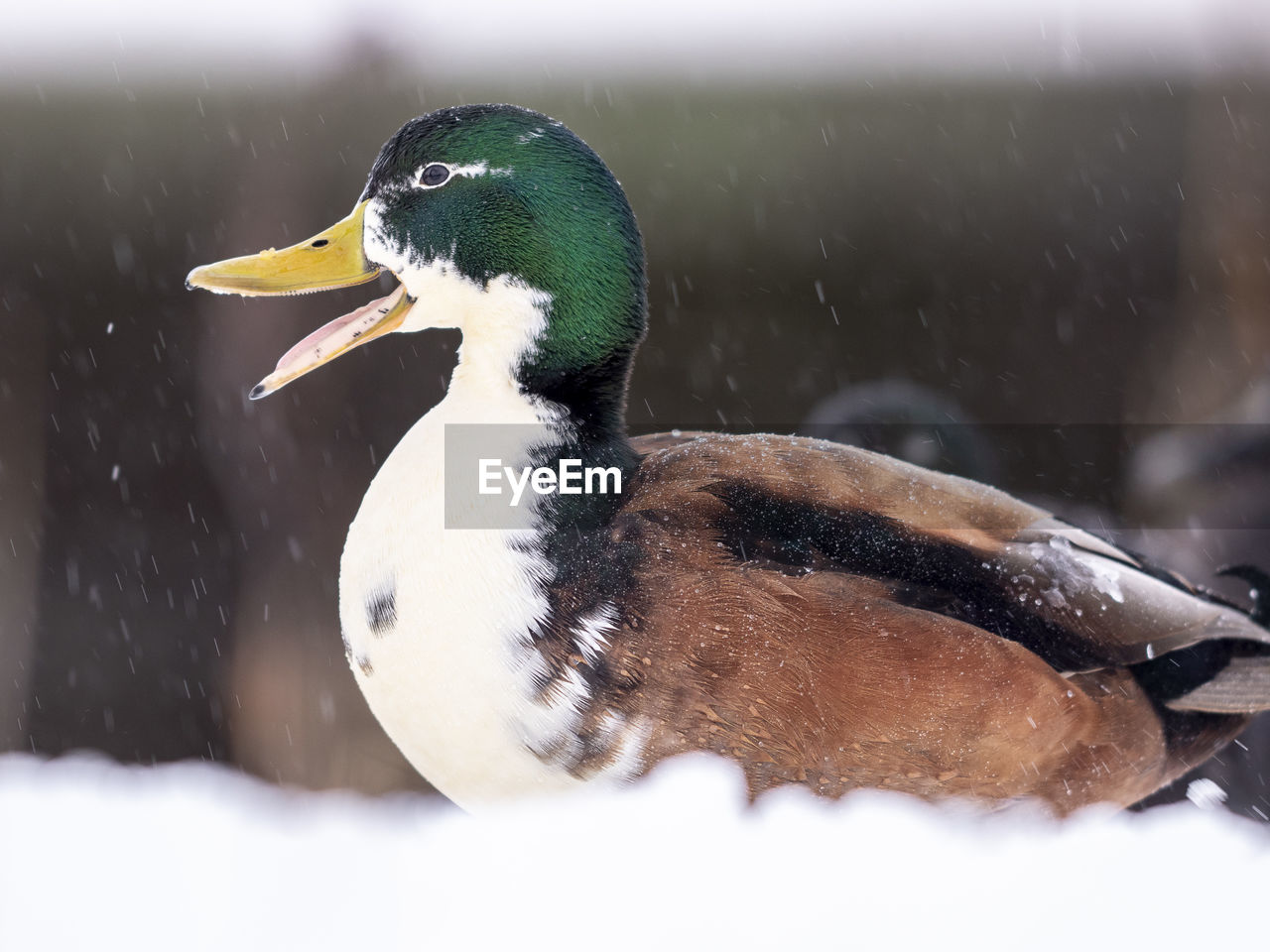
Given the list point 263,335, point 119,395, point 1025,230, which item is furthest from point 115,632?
point 1025,230

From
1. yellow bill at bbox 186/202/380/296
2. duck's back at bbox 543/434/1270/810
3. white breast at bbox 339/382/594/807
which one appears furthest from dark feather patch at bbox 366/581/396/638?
yellow bill at bbox 186/202/380/296

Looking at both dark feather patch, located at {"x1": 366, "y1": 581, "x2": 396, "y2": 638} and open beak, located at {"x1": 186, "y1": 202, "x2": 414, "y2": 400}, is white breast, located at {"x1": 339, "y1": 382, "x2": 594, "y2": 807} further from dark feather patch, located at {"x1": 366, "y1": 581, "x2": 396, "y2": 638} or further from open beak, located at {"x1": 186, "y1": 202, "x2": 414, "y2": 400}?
open beak, located at {"x1": 186, "y1": 202, "x2": 414, "y2": 400}

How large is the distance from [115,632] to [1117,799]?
5.61 feet

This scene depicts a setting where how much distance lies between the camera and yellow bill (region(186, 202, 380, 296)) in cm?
92

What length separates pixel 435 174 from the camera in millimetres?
915

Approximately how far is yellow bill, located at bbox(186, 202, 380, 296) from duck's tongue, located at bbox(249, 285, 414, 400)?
4 centimetres

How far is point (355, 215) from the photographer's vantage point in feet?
3.13

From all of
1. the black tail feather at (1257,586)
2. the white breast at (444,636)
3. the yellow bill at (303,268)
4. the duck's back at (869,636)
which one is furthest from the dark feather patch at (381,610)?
the black tail feather at (1257,586)

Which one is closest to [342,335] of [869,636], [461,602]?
[461,602]

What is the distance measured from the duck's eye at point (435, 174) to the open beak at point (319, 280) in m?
0.07

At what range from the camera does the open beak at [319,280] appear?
2.96 ft

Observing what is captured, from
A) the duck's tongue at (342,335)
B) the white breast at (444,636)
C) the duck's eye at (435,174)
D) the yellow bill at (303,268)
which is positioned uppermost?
the duck's eye at (435,174)

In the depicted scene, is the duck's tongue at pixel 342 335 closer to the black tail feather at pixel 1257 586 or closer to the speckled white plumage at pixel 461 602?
the speckled white plumage at pixel 461 602

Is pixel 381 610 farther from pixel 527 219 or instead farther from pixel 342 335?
pixel 527 219
